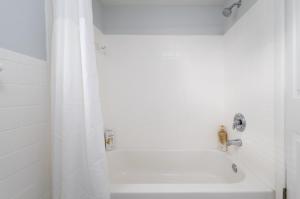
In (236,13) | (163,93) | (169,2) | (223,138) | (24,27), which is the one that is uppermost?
(169,2)

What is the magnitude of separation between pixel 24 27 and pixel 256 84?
162cm

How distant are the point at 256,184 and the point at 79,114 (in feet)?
4.33

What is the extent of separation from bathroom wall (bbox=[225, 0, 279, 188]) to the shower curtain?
1162 mm

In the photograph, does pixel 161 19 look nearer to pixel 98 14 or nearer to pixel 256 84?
pixel 98 14

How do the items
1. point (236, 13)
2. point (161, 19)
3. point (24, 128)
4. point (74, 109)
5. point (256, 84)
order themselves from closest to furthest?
point (24, 128) → point (74, 109) → point (256, 84) → point (236, 13) → point (161, 19)

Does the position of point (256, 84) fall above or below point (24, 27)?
below

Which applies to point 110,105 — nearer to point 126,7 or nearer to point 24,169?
point 126,7

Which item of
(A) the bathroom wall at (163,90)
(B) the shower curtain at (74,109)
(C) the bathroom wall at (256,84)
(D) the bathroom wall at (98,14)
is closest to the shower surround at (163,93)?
(A) the bathroom wall at (163,90)

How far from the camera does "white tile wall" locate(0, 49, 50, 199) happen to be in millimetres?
811

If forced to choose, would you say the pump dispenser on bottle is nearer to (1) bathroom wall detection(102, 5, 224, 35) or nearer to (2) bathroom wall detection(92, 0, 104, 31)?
(1) bathroom wall detection(102, 5, 224, 35)

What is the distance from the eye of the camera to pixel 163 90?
7.32ft

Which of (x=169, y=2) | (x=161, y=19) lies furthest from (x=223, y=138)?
(x=169, y=2)

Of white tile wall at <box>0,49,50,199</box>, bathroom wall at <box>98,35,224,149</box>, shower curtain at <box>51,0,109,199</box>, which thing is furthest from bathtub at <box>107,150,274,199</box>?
white tile wall at <box>0,49,50,199</box>

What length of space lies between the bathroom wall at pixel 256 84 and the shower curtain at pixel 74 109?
116cm
